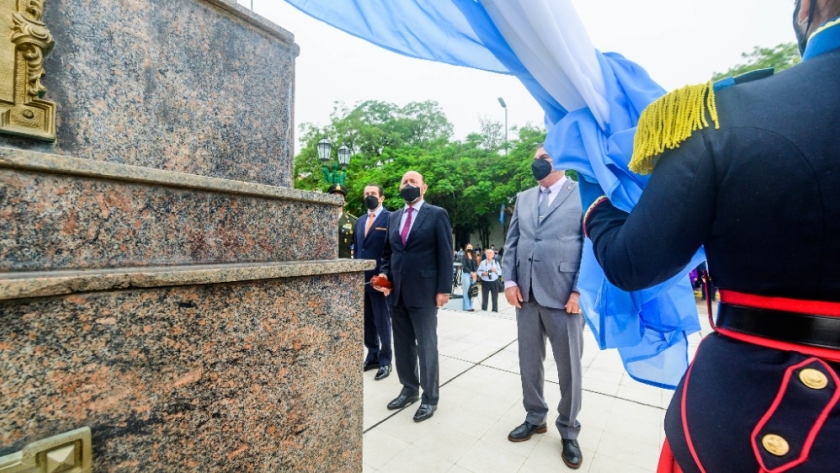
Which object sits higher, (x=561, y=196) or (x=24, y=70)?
(x=24, y=70)

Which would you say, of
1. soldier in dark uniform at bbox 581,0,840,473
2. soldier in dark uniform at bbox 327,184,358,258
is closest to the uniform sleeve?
soldier in dark uniform at bbox 581,0,840,473

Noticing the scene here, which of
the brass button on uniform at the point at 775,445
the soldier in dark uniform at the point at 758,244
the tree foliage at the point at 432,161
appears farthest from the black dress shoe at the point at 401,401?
the tree foliage at the point at 432,161

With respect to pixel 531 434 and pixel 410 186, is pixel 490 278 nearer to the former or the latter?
pixel 410 186

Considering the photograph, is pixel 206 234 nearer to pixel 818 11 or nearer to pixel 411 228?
pixel 818 11

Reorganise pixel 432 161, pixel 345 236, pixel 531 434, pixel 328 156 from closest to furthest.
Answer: pixel 531 434 → pixel 345 236 → pixel 328 156 → pixel 432 161

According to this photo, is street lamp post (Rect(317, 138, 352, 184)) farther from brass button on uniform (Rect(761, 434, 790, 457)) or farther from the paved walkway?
brass button on uniform (Rect(761, 434, 790, 457))

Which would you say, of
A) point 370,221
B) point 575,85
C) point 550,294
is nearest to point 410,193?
point 370,221

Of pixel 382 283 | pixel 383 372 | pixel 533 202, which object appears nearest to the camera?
pixel 533 202

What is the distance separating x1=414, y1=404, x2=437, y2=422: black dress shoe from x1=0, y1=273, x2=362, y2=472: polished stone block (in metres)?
1.30

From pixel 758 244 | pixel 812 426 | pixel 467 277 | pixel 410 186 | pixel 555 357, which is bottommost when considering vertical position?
pixel 467 277

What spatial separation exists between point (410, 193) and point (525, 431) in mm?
2155

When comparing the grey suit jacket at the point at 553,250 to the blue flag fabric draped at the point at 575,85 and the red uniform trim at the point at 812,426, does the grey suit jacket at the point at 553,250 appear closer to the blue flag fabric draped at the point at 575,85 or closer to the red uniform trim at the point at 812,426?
the blue flag fabric draped at the point at 575,85

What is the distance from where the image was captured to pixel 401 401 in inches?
125

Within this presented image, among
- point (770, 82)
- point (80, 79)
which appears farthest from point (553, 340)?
point (80, 79)
